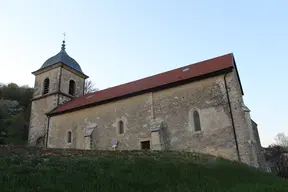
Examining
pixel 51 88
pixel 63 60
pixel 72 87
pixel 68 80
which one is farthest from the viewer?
pixel 72 87

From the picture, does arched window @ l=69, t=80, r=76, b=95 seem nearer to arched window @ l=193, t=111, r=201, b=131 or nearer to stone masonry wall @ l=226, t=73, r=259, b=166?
arched window @ l=193, t=111, r=201, b=131

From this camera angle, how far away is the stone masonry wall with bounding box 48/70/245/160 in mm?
14438

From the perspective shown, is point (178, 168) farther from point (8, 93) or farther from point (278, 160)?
point (8, 93)

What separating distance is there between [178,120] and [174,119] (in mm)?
299

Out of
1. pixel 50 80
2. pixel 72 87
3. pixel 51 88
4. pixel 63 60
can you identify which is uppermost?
pixel 63 60

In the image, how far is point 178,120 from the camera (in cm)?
1596

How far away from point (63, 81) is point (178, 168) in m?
19.7

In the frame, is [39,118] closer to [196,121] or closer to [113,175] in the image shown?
[196,121]

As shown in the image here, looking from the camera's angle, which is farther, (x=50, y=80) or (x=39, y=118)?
(x=50, y=80)

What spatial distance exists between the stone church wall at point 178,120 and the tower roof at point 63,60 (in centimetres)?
811

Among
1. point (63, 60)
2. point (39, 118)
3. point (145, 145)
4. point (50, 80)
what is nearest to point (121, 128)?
point (145, 145)

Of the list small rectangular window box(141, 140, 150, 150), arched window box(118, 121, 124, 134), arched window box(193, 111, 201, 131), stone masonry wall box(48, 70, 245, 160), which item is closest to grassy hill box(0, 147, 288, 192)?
stone masonry wall box(48, 70, 245, 160)

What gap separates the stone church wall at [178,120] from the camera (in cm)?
1414

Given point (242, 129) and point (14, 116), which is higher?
point (14, 116)
